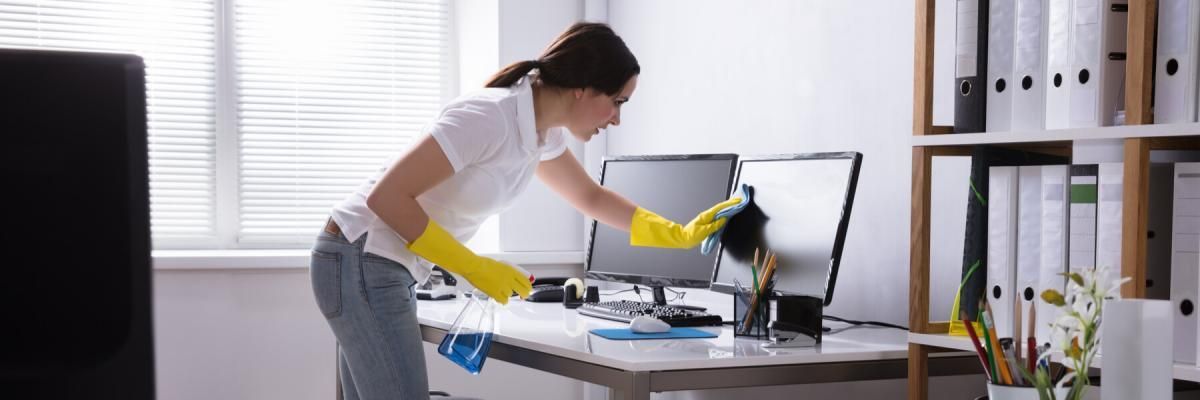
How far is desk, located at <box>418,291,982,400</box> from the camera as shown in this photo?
1.75 meters

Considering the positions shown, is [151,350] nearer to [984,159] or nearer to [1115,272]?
[1115,272]

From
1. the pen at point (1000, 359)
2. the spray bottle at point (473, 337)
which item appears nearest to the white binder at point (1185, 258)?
the pen at point (1000, 359)

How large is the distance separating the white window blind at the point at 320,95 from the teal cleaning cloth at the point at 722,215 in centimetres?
184

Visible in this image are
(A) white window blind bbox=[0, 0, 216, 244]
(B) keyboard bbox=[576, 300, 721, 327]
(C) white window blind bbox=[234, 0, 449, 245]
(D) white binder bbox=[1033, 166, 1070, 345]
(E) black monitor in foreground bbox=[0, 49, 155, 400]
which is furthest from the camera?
(C) white window blind bbox=[234, 0, 449, 245]

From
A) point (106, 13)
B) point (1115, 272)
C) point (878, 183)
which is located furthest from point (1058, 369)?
point (106, 13)

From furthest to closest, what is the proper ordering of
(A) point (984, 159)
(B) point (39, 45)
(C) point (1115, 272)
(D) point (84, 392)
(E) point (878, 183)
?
(B) point (39, 45) < (E) point (878, 183) < (A) point (984, 159) < (C) point (1115, 272) < (D) point (84, 392)

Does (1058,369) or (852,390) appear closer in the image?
(1058,369)

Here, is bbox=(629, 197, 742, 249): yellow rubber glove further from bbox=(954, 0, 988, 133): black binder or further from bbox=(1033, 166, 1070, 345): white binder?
bbox=(1033, 166, 1070, 345): white binder

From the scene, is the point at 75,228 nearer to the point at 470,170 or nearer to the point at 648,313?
the point at 470,170

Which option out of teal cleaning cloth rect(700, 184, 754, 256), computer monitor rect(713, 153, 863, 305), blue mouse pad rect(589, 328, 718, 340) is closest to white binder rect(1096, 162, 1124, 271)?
computer monitor rect(713, 153, 863, 305)

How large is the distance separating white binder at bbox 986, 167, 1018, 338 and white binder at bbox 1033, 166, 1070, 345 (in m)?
0.06

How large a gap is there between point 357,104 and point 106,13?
84cm

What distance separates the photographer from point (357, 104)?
3859 millimetres

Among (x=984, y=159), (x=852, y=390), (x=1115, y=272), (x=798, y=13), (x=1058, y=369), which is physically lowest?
(x=852, y=390)
